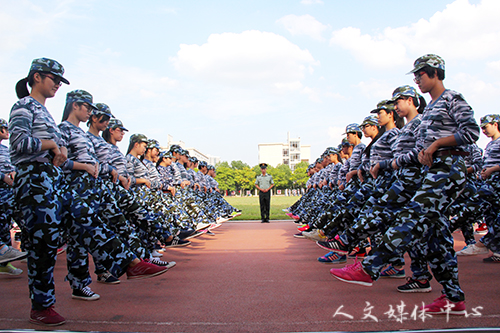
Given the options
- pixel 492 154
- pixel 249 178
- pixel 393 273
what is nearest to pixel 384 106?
pixel 393 273

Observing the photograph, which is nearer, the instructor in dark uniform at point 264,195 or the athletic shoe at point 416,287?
the athletic shoe at point 416,287

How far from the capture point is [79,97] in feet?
11.8

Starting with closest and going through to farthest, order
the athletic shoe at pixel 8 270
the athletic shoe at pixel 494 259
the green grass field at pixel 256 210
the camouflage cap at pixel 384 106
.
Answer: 1. the camouflage cap at pixel 384 106
2. the athletic shoe at pixel 8 270
3. the athletic shoe at pixel 494 259
4. the green grass field at pixel 256 210

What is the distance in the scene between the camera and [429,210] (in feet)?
9.28

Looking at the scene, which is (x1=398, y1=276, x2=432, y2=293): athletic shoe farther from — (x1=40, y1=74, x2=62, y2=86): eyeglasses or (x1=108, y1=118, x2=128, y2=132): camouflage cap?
(x1=108, y1=118, x2=128, y2=132): camouflage cap

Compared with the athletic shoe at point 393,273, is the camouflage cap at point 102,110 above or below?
above

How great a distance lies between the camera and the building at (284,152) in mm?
111000

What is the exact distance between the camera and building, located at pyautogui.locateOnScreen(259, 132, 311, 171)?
11100 centimetres

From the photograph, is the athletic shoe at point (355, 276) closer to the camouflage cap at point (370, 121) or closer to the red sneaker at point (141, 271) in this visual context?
the red sneaker at point (141, 271)

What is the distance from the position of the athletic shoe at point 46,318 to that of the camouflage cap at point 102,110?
7.59ft

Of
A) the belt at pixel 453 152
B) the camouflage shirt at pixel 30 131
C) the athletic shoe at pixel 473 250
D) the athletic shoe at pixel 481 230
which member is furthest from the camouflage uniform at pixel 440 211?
the athletic shoe at pixel 481 230

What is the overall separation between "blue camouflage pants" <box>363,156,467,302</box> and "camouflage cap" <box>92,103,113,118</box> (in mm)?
3425

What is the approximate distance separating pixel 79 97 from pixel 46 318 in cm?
213

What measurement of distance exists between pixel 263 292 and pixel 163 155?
535 centimetres
